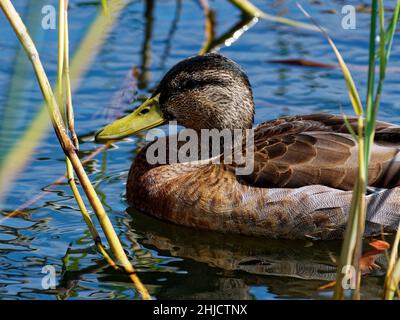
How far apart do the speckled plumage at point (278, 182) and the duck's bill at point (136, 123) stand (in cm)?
20

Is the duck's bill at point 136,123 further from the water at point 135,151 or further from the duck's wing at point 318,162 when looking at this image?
the duck's wing at point 318,162

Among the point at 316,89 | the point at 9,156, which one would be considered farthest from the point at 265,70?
the point at 9,156

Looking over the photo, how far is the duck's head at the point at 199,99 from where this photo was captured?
278 inches

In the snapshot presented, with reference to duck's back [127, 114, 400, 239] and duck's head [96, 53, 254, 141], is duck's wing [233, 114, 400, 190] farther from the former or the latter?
duck's head [96, 53, 254, 141]

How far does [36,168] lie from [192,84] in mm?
1665

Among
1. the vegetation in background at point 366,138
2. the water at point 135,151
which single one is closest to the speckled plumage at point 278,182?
the water at point 135,151

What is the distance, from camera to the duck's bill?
707 cm

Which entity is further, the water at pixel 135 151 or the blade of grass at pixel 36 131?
the water at pixel 135 151

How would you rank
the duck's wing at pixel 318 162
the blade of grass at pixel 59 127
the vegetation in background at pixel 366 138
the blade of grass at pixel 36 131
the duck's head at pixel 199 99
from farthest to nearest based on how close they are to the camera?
the duck's head at pixel 199 99, the duck's wing at pixel 318 162, the blade of grass at pixel 59 127, the vegetation in background at pixel 366 138, the blade of grass at pixel 36 131

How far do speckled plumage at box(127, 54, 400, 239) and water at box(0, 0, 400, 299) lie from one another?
15 cm

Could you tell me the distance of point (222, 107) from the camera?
7.19 meters

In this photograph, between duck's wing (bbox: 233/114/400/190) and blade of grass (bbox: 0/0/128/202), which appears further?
duck's wing (bbox: 233/114/400/190)

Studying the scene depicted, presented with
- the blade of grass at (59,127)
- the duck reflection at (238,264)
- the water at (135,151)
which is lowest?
the duck reflection at (238,264)

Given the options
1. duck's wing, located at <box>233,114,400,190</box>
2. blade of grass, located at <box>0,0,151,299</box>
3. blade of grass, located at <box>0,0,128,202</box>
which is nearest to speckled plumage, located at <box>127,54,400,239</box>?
duck's wing, located at <box>233,114,400,190</box>
